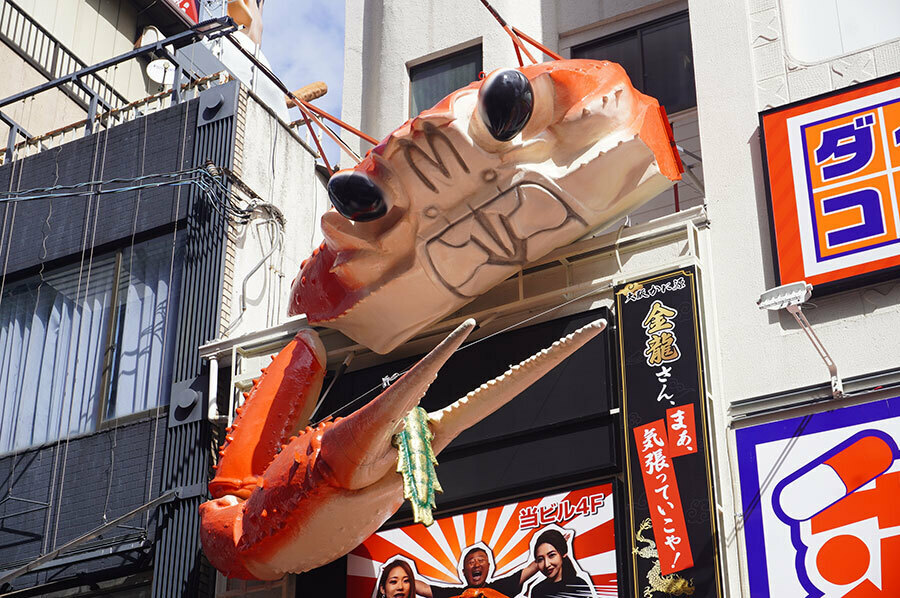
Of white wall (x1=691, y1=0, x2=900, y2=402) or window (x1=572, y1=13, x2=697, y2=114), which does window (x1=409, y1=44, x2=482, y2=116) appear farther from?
white wall (x1=691, y1=0, x2=900, y2=402)

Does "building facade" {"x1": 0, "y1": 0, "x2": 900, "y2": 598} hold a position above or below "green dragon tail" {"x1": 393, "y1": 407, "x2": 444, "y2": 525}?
above

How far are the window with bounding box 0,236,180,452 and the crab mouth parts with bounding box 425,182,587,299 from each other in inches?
204

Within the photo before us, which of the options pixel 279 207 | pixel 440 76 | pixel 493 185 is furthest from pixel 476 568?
pixel 440 76

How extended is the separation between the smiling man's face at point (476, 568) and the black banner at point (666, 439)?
5.77ft

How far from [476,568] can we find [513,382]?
3.36m

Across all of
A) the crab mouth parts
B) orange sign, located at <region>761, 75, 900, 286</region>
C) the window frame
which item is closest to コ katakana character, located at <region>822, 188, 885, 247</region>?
orange sign, located at <region>761, 75, 900, 286</region>

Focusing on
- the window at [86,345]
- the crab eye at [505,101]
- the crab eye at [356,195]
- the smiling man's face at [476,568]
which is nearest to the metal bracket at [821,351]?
the crab eye at [505,101]

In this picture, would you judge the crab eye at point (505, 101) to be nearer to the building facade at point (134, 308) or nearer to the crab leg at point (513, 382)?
the crab leg at point (513, 382)

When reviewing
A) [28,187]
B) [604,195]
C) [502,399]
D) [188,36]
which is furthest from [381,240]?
[28,187]

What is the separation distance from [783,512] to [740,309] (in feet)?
7.90

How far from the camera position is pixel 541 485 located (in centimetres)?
1387

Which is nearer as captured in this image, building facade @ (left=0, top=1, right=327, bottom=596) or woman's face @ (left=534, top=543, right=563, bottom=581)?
woman's face @ (left=534, top=543, right=563, bottom=581)

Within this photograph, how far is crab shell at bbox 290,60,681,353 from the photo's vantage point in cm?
1407

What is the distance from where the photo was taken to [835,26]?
15320 millimetres
